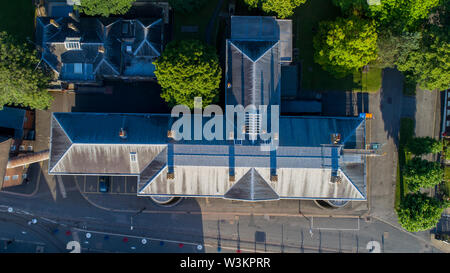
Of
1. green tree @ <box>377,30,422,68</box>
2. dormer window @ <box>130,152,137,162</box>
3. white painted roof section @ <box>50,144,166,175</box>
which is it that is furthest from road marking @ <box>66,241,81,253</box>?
green tree @ <box>377,30,422,68</box>

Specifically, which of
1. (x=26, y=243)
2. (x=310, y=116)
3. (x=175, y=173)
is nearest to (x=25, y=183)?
(x=26, y=243)

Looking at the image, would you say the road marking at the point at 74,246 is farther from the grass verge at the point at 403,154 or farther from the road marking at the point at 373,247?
the grass verge at the point at 403,154

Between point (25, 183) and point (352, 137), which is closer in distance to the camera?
point (352, 137)

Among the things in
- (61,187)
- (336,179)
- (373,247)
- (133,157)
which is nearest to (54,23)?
(133,157)

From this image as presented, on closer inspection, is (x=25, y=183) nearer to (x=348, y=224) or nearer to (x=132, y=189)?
(x=132, y=189)

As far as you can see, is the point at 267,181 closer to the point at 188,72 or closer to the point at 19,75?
the point at 188,72
